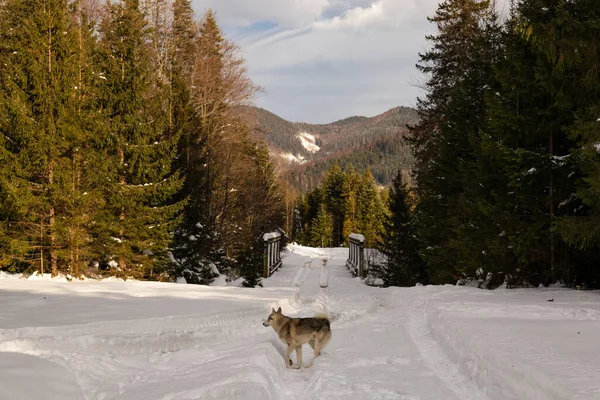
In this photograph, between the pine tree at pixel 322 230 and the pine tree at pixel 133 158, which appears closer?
the pine tree at pixel 133 158

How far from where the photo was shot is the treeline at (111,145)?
12.2 meters

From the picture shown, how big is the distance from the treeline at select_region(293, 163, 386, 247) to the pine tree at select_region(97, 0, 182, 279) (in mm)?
44639

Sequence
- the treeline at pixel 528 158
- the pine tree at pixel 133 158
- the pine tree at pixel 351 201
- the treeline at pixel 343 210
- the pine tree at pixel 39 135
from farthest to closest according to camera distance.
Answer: the pine tree at pixel 351 201
the treeline at pixel 343 210
the pine tree at pixel 133 158
the pine tree at pixel 39 135
the treeline at pixel 528 158

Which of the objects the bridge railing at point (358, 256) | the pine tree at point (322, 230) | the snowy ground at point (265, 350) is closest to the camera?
the snowy ground at point (265, 350)

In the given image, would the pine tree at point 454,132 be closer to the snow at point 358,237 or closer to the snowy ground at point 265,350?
the snow at point 358,237

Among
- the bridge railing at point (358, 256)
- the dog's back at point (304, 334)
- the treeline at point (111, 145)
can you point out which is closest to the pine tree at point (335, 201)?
the bridge railing at point (358, 256)

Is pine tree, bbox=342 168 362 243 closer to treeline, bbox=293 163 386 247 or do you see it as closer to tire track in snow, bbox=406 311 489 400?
treeline, bbox=293 163 386 247

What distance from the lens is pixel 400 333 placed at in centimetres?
870

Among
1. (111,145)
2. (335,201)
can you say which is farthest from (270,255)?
(335,201)

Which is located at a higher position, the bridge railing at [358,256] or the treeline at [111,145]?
the treeline at [111,145]

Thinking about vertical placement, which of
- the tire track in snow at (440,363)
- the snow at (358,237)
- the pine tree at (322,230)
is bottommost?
the pine tree at (322,230)

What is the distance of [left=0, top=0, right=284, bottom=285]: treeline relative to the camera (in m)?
12.2

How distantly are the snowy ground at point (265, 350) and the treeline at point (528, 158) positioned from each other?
189cm

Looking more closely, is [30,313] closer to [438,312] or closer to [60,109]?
[60,109]
